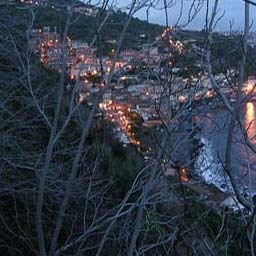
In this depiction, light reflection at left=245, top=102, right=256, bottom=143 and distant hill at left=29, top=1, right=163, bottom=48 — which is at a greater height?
distant hill at left=29, top=1, right=163, bottom=48

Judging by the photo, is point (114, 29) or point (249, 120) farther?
point (114, 29)

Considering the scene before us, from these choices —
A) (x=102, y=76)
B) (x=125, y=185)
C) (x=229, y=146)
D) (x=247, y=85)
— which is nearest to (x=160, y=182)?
(x=102, y=76)

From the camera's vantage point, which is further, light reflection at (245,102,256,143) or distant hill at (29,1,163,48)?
distant hill at (29,1,163,48)

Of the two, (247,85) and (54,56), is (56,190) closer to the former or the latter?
(54,56)

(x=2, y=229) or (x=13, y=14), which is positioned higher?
(x=13, y=14)

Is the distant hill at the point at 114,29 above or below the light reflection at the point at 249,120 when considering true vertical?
above

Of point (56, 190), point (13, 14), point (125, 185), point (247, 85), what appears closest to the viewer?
point (247, 85)

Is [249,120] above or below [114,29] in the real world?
below

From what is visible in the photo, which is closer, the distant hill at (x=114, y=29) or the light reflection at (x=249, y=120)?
the light reflection at (x=249, y=120)

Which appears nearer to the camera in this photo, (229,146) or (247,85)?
(229,146)

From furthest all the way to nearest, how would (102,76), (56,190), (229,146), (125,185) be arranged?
(125,185), (56,190), (102,76), (229,146)

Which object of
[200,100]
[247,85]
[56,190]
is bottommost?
[56,190]
